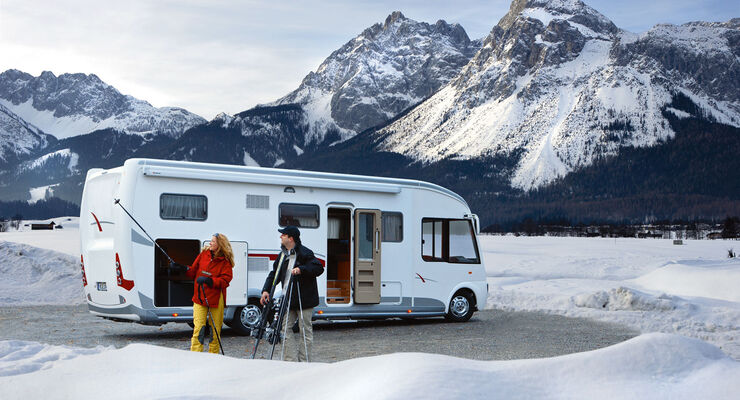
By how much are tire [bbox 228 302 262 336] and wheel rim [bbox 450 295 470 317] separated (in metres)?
4.36

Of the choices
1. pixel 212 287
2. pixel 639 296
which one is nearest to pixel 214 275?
pixel 212 287

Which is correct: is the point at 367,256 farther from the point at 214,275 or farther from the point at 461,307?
the point at 214,275

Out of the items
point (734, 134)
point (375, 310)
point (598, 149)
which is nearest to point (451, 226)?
point (375, 310)

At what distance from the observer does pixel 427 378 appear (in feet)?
13.8

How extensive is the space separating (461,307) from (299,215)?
167 inches

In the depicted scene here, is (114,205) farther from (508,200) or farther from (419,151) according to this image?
(419,151)

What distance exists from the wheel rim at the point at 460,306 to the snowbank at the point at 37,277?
10.3m

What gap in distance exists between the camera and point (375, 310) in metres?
14.6

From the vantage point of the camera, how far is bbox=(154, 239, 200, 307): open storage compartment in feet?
40.8

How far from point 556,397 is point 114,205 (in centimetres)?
957

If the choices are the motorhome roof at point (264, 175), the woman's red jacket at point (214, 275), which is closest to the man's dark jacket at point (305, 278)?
the woman's red jacket at point (214, 275)

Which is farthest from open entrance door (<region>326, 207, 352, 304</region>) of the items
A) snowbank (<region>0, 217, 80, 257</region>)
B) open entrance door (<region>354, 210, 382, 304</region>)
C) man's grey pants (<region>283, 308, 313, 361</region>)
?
snowbank (<region>0, 217, 80, 257</region>)

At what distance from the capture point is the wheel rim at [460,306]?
628 inches

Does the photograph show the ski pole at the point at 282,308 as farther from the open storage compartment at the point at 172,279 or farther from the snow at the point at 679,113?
the snow at the point at 679,113
